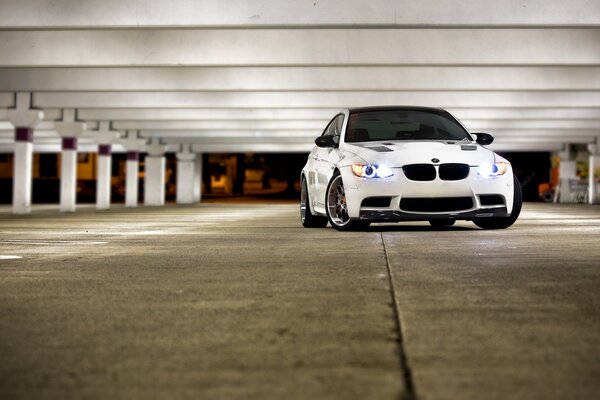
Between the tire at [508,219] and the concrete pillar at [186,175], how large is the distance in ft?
144

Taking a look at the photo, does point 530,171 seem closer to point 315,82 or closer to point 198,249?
point 315,82

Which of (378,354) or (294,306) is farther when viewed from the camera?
(294,306)

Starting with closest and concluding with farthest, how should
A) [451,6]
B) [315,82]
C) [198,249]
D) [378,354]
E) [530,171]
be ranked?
[378,354] < [198,249] < [451,6] < [315,82] < [530,171]

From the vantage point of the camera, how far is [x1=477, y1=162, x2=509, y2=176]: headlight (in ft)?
34.1

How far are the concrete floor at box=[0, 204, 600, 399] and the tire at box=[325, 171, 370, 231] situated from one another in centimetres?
298

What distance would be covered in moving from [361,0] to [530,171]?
212 ft

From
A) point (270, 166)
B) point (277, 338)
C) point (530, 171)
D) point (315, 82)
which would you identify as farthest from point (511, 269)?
point (270, 166)

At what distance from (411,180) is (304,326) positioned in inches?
248

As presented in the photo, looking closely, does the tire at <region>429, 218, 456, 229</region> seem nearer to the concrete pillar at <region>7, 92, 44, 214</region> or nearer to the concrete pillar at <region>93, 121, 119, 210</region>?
the concrete pillar at <region>7, 92, 44, 214</region>

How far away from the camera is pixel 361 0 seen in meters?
16.1

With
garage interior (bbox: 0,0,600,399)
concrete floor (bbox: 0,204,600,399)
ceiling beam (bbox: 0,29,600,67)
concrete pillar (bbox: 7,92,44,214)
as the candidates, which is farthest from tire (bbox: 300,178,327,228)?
concrete pillar (bbox: 7,92,44,214)

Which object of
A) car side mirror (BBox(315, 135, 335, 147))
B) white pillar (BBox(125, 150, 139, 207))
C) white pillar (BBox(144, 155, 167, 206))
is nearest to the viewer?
car side mirror (BBox(315, 135, 335, 147))

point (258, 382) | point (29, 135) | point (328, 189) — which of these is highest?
point (29, 135)

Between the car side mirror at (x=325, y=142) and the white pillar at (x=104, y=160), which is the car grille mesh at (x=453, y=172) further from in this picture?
the white pillar at (x=104, y=160)
